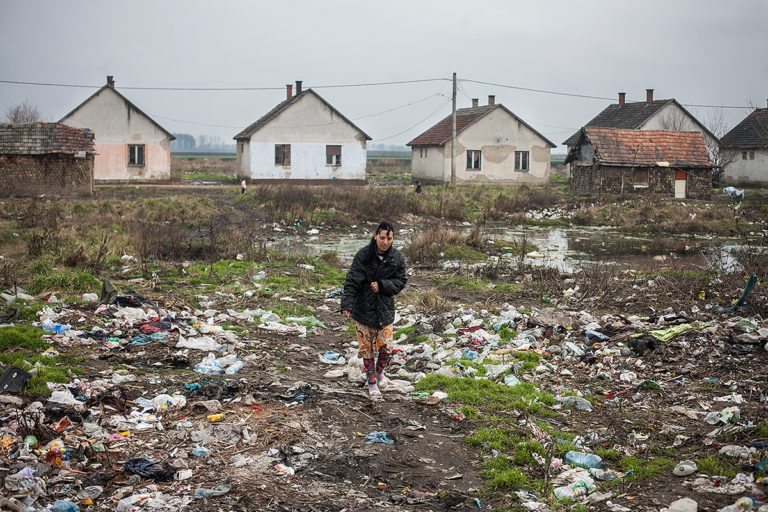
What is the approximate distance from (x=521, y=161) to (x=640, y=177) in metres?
8.86

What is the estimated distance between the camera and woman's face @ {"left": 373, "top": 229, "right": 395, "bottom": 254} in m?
6.36

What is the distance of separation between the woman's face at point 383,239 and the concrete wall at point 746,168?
4408 cm

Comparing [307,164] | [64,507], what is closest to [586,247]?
[64,507]

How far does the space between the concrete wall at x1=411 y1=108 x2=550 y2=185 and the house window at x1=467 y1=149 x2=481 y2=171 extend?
221 millimetres

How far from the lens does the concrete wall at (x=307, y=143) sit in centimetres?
3762

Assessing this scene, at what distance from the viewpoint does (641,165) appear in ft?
108

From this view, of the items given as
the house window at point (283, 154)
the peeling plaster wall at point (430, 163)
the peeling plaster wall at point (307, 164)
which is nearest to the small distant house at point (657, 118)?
the peeling plaster wall at point (430, 163)

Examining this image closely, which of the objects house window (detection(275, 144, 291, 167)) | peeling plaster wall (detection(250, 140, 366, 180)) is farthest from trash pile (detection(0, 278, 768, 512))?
house window (detection(275, 144, 291, 167))

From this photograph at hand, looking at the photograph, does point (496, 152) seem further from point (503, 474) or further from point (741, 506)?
point (741, 506)

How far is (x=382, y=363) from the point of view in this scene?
6.62 meters

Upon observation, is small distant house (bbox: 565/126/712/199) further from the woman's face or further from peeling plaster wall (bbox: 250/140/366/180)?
the woman's face

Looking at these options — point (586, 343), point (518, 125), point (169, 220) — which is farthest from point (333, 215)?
point (518, 125)

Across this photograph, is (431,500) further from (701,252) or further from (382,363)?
(701,252)

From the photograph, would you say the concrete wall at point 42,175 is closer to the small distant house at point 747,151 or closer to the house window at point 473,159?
the house window at point 473,159
